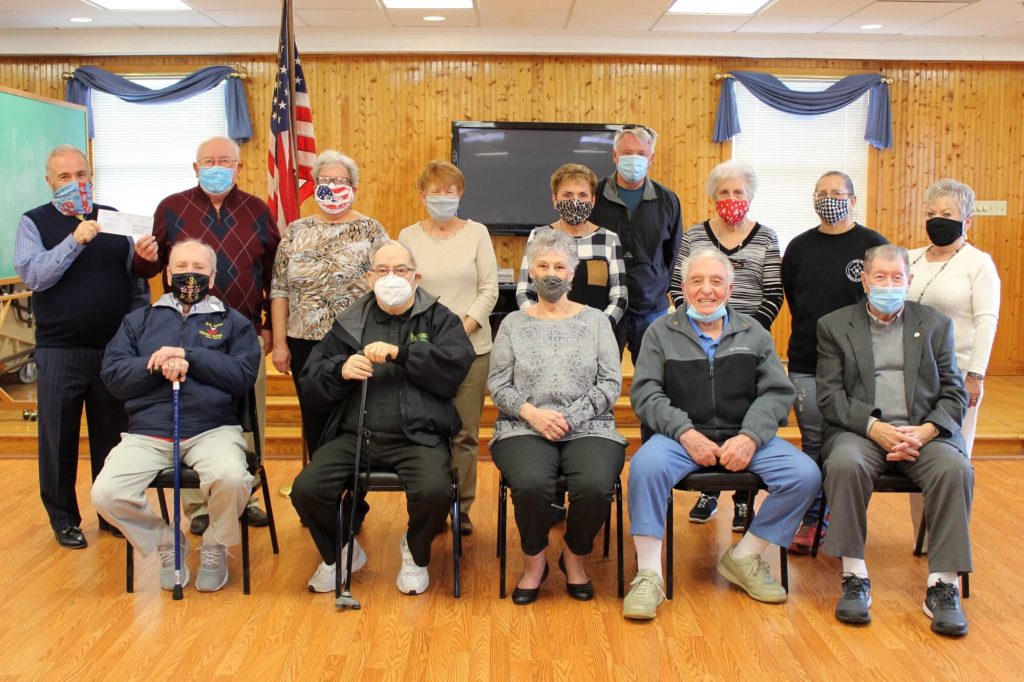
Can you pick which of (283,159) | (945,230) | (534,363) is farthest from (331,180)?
(945,230)

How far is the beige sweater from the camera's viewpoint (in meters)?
3.63

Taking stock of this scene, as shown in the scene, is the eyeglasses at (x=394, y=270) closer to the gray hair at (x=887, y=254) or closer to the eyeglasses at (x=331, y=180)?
the eyeglasses at (x=331, y=180)

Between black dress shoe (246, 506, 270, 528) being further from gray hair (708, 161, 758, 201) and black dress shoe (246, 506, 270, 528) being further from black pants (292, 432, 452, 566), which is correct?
gray hair (708, 161, 758, 201)

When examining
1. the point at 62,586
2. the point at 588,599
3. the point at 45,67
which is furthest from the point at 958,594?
the point at 45,67

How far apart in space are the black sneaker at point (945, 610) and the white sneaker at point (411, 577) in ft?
5.55

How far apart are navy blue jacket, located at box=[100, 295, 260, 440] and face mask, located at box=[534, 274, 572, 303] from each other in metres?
1.08

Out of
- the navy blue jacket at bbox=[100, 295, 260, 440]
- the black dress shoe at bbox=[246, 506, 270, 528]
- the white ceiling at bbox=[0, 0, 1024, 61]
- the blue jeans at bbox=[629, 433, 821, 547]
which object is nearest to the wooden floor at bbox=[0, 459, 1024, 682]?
the black dress shoe at bbox=[246, 506, 270, 528]

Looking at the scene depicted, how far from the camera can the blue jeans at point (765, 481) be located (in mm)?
3086

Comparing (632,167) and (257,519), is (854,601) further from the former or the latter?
(257,519)

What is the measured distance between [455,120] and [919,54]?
160 inches

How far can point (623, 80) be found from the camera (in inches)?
310

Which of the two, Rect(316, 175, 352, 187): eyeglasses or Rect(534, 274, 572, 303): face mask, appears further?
Rect(316, 175, 352, 187): eyeglasses

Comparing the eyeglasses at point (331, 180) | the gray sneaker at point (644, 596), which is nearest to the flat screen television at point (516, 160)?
the eyeglasses at point (331, 180)

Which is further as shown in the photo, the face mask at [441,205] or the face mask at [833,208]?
the face mask at [441,205]
